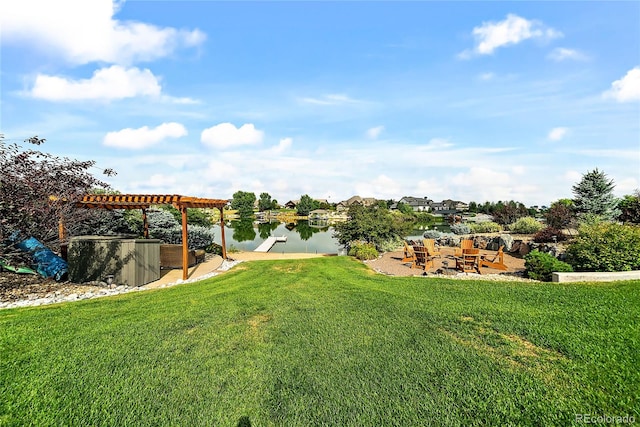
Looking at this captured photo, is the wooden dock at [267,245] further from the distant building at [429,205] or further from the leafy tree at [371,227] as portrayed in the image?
the distant building at [429,205]

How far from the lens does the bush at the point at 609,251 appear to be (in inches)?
316

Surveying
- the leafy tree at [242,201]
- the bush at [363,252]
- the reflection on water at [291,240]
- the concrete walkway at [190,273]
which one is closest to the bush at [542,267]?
the bush at [363,252]

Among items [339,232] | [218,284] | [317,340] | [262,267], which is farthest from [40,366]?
[339,232]

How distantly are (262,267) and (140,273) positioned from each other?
3.75 m

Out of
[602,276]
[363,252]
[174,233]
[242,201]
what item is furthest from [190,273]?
[242,201]

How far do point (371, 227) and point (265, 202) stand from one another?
94456 mm

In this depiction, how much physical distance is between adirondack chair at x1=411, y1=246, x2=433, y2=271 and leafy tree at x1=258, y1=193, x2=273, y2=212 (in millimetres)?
97928

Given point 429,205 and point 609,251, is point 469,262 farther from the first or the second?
point 429,205

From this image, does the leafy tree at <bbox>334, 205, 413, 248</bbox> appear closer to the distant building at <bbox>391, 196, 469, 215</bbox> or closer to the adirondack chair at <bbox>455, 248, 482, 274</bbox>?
the adirondack chair at <bbox>455, 248, 482, 274</bbox>

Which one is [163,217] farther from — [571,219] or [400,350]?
[571,219]

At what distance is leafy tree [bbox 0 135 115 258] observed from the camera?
7891mm

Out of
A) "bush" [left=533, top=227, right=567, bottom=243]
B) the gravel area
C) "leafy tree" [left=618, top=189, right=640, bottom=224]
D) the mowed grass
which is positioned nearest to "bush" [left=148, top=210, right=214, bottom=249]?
the gravel area

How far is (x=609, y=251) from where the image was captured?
8195 mm

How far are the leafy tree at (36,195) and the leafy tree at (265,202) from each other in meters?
95.9
